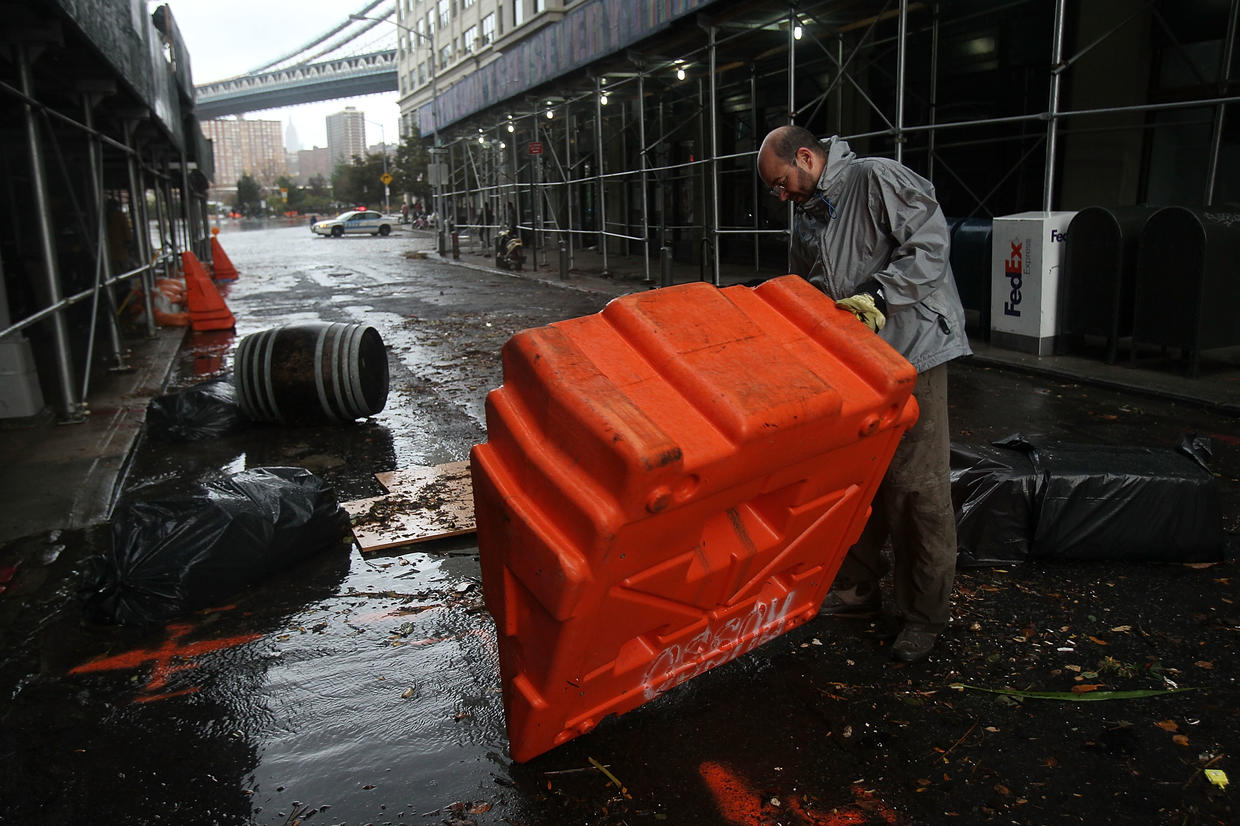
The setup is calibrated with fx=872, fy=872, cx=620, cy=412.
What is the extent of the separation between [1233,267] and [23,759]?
8923 mm

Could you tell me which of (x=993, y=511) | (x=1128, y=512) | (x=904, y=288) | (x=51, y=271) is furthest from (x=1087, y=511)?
(x=51, y=271)

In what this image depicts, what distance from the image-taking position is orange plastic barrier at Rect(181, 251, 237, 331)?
12.9 meters

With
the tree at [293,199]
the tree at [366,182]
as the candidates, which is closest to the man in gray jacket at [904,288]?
the tree at [366,182]

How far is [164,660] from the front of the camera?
3480 mm

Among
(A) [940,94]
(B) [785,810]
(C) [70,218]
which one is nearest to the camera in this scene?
(B) [785,810]

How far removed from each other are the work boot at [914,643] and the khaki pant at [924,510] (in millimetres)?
26

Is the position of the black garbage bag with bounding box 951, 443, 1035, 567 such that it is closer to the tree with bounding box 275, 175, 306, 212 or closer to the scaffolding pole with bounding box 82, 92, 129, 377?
the scaffolding pole with bounding box 82, 92, 129, 377

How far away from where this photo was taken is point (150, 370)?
31.7 ft

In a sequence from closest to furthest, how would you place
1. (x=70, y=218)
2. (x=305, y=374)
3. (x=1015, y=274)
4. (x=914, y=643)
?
(x=914, y=643), (x=305, y=374), (x=1015, y=274), (x=70, y=218)

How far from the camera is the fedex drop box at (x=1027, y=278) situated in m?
8.55

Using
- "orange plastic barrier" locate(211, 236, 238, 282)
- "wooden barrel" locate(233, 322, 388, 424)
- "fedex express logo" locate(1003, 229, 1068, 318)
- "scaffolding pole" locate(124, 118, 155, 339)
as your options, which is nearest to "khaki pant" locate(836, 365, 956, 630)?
"wooden barrel" locate(233, 322, 388, 424)

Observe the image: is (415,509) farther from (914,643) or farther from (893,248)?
(893,248)

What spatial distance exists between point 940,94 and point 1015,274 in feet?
22.4

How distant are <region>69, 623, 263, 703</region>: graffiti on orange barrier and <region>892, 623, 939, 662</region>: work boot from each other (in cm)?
259
